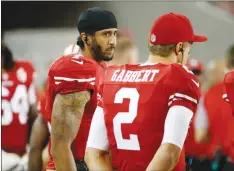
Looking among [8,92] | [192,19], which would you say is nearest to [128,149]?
[8,92]

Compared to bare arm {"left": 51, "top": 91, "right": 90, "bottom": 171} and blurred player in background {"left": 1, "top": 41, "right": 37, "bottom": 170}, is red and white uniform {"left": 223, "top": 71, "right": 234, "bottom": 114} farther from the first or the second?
blurred player in background {"left": 1, "top": 41, "right": 37, "bottom": 170}

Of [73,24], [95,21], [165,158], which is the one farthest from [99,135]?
[73,24]

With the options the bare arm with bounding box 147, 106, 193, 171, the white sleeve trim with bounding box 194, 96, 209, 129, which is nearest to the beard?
the bare arm with bounding box 147, 106, 193, 171

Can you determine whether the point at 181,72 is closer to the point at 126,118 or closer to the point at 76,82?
the point at 126,118

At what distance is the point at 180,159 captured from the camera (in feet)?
12.3

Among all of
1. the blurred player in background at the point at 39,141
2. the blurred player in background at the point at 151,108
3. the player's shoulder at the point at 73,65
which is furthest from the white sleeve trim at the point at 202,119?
the blurred player in background at the point at 151,108

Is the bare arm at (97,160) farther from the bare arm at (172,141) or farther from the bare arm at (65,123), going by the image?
the bare arm at (65,123)

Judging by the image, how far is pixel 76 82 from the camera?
4.38 meters

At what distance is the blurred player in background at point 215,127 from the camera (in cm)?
703

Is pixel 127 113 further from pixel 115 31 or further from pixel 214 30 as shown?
pixel 214 30

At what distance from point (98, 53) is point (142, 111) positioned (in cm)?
105

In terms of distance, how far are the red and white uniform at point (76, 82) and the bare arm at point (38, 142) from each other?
1.31 m

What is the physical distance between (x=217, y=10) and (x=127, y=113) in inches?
336

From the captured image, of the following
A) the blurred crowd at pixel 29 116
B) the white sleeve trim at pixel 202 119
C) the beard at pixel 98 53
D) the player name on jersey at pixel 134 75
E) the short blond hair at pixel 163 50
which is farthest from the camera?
the white sleeve trim at pixel 202 119
